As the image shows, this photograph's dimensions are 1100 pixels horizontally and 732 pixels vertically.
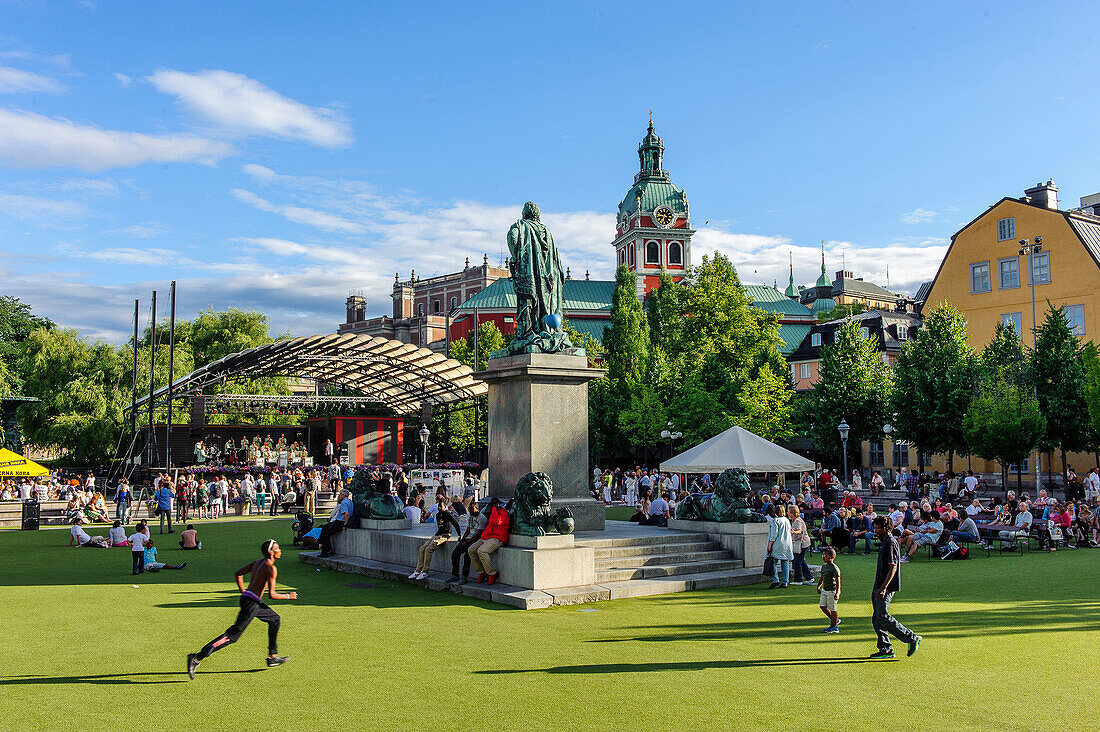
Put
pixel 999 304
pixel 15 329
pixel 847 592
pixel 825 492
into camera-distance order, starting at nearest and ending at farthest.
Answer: pixel 847 592
pixel 825 492
pixel 999 304
pixel 15 329

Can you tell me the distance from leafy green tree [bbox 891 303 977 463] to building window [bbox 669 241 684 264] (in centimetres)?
5670

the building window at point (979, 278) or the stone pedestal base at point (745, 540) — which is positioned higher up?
the building window at point (979, 278)

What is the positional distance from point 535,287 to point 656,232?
82.4 meters

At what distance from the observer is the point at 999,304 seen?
4894 cm

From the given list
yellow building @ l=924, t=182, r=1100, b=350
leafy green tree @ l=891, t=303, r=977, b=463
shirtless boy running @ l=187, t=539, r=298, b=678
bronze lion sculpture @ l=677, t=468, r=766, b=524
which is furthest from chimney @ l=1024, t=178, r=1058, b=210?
shirtless boy running @ l=187, t=539, r=298, b=678

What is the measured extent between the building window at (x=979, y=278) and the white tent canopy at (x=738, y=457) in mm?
31280

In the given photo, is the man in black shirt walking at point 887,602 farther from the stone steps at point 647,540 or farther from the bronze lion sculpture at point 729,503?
the bronze lion sculpture at point 729,503

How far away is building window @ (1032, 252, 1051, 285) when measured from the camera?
46.7 m

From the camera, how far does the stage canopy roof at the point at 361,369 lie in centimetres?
3800

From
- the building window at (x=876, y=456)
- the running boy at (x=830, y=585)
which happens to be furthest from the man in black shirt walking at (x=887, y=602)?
the building window at (x=876, y=456)

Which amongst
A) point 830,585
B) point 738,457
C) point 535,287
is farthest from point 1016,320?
point 830,585

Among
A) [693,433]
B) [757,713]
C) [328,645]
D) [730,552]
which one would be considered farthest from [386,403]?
[757,713]

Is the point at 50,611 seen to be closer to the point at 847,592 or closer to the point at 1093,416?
the point at 847,592

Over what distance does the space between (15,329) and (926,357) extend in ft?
199
